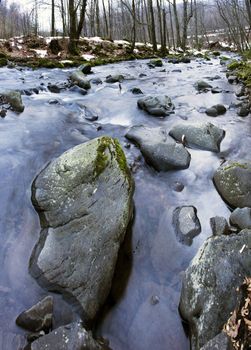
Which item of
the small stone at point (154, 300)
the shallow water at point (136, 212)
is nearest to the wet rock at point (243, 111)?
the shallow water at point (136, 212)

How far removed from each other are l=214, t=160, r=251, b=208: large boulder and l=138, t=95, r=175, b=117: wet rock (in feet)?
8.79

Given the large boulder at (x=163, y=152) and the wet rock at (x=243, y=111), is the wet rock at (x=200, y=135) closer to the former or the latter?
the large boulder at (x=163, y=152)

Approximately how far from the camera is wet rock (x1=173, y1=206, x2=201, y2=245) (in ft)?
10.6

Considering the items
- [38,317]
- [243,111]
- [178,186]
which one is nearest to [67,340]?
[38,317]

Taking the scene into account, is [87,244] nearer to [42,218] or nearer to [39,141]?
[42,218]

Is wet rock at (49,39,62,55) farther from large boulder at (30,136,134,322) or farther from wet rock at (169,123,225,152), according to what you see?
large boulder at (30,136,134,322)

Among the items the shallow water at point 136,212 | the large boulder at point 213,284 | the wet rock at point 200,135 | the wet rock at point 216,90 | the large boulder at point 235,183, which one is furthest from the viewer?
the wet rock at point 216,90

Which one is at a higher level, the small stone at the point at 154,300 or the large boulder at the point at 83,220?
the large boulder at the point at 83,220

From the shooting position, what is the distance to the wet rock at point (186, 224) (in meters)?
3.24

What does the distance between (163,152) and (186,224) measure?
1.38 m

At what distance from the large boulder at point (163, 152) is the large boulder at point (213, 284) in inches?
77.1

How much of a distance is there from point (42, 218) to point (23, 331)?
1150 millimetres

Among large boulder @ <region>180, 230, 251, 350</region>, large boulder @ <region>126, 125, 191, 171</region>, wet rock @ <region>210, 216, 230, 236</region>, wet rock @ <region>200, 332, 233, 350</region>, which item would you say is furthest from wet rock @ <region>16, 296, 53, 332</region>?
large boulder @ <region>126, 125, 191, 171</region>

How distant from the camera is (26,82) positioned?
348 inches
